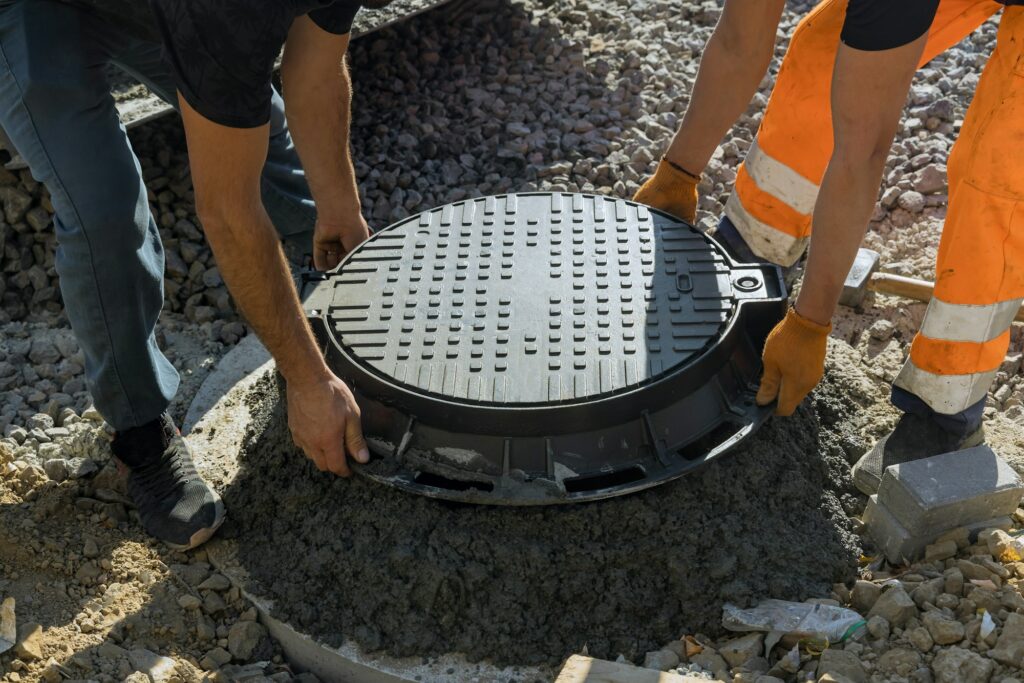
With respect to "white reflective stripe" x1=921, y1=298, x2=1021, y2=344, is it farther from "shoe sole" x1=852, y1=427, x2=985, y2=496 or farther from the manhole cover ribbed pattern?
the manhole cover ribbed pattern

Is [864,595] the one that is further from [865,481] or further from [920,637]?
[865,481]

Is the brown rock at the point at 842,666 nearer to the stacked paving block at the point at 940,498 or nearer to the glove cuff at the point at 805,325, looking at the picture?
the stacked paving block at the point at 940,498

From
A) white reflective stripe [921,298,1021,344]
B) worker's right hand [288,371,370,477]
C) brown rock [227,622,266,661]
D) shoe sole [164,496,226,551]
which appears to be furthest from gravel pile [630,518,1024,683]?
shoe sole [164,496,226,551]

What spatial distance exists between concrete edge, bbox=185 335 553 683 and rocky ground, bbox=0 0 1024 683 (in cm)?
6

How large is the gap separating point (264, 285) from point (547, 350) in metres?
0.70

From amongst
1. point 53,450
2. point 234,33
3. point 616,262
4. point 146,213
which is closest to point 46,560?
point 53,450

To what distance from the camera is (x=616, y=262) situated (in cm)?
280

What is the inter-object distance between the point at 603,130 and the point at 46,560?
2.74 meters

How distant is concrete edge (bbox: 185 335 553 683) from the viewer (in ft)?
7.80

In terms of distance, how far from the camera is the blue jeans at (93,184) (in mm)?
2441

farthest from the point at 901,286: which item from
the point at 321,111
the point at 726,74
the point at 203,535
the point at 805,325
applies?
the point at 203,535

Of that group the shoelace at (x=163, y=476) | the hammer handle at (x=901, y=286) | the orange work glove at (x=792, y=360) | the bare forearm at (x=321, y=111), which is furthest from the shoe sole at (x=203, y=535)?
the hammer handle at (x=901, y=286)

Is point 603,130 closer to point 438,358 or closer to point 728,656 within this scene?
point 438,358

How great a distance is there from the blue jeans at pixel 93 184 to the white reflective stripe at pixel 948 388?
2034 mm
